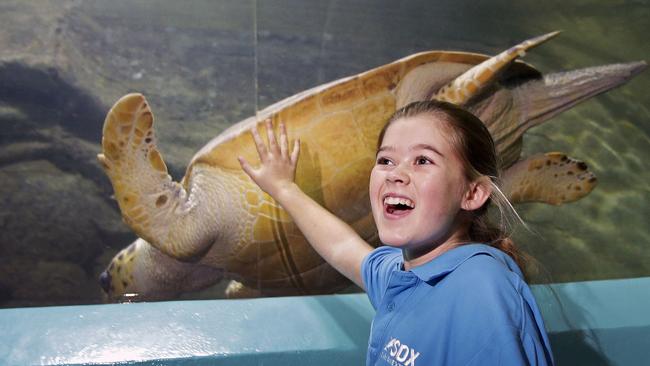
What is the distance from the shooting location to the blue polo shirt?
0.70 metres

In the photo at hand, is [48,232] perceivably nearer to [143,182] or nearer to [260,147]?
[143,182]

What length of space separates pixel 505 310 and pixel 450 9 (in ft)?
4.64

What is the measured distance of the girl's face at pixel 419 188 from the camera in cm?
86

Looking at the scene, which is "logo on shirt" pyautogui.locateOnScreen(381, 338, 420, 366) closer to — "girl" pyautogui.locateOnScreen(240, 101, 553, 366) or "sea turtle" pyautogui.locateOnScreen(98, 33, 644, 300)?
"girl" pyautogui.locateOnScreen(240, 101, 553, 366)

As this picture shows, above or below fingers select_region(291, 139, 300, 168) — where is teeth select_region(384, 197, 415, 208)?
above

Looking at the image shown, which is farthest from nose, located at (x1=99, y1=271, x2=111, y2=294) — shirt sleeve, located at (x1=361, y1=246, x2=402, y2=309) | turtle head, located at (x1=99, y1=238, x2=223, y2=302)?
shirt sleeve, located at (x1=361, y1=246, x2=402, y2=309)

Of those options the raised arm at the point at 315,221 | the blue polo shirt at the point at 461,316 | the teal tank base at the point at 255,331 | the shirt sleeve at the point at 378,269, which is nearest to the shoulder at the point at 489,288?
the blue polo shirt at the point at 461,316

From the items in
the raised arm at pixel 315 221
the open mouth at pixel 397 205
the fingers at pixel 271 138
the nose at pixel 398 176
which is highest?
the nose at pixel 398 176

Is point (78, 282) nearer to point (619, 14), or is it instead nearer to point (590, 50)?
point (590, 50)

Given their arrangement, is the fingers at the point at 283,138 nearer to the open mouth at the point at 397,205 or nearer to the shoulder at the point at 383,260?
the shoulder at the point at 383,260

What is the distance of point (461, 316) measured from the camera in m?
0.75

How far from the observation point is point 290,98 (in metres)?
1.79

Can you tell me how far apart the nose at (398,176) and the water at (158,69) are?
0.91m

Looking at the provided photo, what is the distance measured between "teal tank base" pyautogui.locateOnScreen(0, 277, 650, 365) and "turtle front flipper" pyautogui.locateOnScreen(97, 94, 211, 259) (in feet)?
0.92
